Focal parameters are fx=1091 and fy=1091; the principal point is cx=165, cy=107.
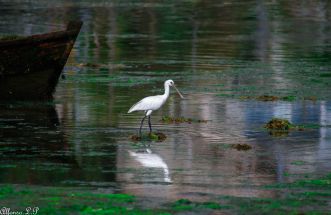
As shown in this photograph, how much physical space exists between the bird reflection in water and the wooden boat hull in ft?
21.8

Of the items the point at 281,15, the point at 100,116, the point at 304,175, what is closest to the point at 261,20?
the point at 281,15

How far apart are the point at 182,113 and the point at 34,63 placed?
12.5 ft

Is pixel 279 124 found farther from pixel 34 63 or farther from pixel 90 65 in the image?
pixel 90 65

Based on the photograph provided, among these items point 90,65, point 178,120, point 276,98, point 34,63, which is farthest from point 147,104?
point 90,65

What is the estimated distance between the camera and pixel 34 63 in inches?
946

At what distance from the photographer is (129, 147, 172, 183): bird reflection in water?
51.6 ft

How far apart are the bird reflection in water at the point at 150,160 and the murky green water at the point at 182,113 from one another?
2cm

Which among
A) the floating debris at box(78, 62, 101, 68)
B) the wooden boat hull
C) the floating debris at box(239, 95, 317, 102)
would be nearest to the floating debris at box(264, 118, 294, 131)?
the floating debris at box(239, 95, 317, 102)

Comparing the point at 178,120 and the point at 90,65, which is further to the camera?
the point at 90,65

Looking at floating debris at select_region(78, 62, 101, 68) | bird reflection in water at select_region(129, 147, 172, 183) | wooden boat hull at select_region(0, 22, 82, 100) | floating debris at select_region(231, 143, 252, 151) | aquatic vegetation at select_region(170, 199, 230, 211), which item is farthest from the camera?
floating debris at select_region(78, 62, 101, 68)

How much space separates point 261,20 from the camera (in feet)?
167

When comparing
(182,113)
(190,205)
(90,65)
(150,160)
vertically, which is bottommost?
(90,65)

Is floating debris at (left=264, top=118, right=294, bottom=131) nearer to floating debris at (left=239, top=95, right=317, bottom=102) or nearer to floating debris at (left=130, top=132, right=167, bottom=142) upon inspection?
floating debris at (left=130, top=132, right=167, bottom=142)

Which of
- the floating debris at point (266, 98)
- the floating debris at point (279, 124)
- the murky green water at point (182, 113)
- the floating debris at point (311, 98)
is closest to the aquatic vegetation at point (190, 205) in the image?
the murky green water at point (182, 113)
